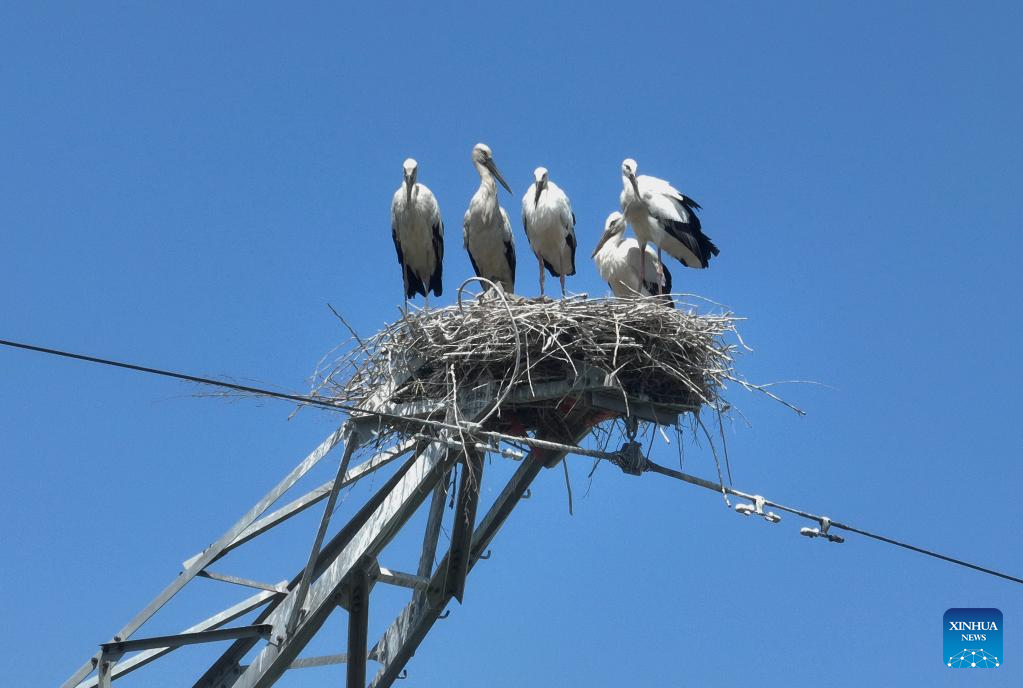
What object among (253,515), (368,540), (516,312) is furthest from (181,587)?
(516,312)

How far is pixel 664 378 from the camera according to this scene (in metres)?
8.50

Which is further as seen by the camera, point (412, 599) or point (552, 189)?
point (552, 189)

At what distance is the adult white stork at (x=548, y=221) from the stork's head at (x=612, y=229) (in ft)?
1.64

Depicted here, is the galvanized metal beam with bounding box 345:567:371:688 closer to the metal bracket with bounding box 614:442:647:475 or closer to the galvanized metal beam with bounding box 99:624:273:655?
the galvanized metal beam with bounding box 99:624:273:655

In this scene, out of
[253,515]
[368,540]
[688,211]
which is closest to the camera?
[368,540]

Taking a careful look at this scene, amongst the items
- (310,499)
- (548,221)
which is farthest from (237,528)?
(548,221)

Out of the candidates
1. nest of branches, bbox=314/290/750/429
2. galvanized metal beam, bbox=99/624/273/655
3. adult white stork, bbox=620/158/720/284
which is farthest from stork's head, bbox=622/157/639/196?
galvanized metal beam, bbox=99/624/273/655

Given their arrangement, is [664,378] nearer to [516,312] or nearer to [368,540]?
[516,312]

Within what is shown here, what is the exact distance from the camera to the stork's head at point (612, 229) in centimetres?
1196

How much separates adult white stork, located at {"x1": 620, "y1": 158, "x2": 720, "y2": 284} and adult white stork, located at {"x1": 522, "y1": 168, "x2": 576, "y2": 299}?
0.46 meters

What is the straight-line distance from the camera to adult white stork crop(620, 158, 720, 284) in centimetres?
1121

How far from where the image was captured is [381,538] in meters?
7.95

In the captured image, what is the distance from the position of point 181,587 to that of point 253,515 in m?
0.56

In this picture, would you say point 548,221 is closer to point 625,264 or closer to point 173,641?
point 625,264
